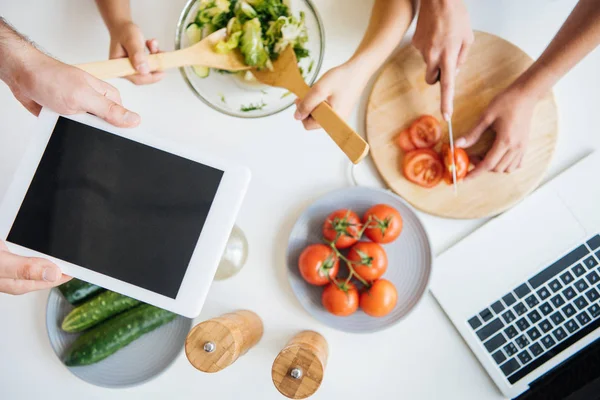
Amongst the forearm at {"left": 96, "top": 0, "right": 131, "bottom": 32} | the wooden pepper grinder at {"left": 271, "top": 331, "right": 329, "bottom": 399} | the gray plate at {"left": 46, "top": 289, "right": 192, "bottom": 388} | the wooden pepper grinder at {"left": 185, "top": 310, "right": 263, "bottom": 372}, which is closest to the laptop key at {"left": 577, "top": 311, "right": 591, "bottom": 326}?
the wooden pepper grinder at {"left": 271, "top": 331, "right": 329, "bottom": 399}

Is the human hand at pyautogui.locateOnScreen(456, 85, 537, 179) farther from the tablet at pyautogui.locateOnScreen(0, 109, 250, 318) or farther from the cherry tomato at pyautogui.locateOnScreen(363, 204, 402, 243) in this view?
the tablet at pyautogui.locateOnScreen(0, 109, 250, 318)

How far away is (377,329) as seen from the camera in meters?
0.93

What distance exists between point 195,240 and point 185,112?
464 mm

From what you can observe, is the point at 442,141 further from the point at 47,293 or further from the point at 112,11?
the point at 47,293

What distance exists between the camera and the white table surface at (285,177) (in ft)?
3.23

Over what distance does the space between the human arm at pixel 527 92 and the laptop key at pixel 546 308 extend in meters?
0.30

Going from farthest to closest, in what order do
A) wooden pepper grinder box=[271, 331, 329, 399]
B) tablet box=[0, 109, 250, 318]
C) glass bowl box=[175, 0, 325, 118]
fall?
glass bowl box=[175, 0, 325, 118] → wooden pepper grinder box=[271, 331, 329, 399] → tablet box=[0, 109, 250, 318]

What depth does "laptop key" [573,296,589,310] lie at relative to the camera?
94cm

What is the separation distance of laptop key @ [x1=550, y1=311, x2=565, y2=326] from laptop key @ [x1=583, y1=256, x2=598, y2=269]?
12 cm

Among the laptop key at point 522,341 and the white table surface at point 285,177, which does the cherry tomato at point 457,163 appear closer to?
the white table surface at point 285,177

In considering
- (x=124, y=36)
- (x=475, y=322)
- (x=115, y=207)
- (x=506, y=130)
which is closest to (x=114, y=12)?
(x=124, y=36)

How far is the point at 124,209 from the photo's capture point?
67 cm

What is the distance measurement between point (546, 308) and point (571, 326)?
0.06 meters

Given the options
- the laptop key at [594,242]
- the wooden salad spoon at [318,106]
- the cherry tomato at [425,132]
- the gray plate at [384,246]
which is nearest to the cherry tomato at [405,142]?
the cherry tomato at [425,132]
